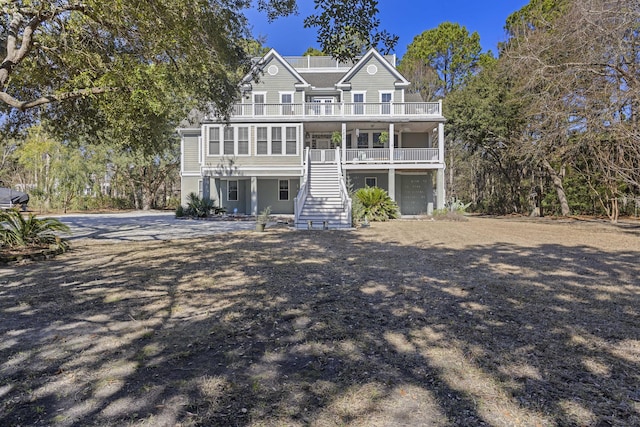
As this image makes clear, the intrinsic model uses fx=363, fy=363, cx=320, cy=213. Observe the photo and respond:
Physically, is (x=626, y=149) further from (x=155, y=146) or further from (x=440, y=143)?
(x=155, y=146)

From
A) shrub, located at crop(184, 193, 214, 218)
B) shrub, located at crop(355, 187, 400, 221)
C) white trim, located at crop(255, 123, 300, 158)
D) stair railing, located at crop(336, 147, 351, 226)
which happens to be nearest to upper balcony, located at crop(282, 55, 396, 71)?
white trim, located at crop(255, 123, 300, 158)

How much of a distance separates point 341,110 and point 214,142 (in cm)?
742

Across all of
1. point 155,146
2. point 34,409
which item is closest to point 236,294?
point 34,409

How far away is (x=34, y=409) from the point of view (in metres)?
2.22

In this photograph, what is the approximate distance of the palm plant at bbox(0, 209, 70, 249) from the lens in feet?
25.4

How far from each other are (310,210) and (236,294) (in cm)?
1073

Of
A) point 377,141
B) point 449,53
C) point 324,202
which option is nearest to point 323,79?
point 377,141

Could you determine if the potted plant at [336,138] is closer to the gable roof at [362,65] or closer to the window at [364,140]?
the window at [364,140]

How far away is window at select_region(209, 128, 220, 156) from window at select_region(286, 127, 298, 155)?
3989mm

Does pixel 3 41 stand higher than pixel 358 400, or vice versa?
pixel 3 41

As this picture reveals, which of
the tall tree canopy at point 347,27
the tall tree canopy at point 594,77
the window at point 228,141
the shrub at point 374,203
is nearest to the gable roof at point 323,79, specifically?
the window at point 228,141

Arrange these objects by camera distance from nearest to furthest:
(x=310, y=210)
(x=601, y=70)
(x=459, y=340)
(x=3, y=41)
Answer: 1. (x=459, y=340)
2. (x=3, y=41)
3. (x=601, y=70)
4. (x=310, y=210)

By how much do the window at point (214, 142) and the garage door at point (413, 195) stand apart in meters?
11.1

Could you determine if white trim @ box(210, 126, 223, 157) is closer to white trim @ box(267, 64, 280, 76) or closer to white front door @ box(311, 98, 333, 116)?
white trim @ box(267, 64, 280, 76)
